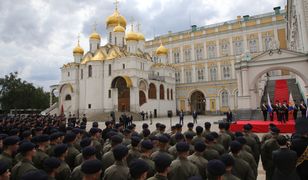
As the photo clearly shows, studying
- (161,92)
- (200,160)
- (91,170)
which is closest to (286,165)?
(200,160)

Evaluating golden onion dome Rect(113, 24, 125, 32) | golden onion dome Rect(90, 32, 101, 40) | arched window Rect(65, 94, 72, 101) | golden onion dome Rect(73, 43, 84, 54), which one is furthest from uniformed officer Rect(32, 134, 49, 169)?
golden onion dome Rect(73, 43, 84, 54)

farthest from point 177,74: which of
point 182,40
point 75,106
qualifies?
point 75,106

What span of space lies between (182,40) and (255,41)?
44.0 feet

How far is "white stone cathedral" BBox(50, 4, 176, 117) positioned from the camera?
3412 cm

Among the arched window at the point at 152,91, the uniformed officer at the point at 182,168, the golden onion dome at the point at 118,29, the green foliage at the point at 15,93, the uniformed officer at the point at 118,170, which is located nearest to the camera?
the uniformed officer at the point at 118,170

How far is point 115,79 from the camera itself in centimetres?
3422

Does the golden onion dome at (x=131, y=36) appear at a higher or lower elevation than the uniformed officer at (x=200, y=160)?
higher

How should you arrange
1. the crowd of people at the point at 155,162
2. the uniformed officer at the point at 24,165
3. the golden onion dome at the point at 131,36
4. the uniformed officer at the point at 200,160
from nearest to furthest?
the crowd of people at the point at 155,162 → the uniformed officer at the point at 24,165 → the uniformed officer at the point at 200,160 → the golden onion dome at the point at 131,36

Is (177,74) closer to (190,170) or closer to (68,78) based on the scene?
(68,78)

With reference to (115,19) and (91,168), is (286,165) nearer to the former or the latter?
(91,168)

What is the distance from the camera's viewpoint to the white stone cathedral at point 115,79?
34.1 m

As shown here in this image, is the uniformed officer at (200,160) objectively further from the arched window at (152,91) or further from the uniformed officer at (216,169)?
the arched window at (152,91)

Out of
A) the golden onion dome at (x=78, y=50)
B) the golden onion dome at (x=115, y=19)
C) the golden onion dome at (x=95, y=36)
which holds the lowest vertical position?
the golden onion dome at (x=78, y=50)

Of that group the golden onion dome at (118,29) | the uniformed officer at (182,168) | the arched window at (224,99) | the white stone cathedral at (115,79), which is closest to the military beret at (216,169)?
the uniformed officer at (182,168)
